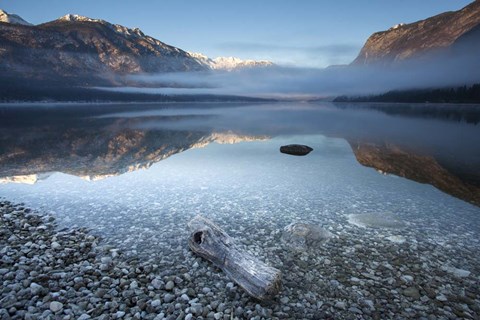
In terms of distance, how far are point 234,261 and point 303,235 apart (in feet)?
13.0

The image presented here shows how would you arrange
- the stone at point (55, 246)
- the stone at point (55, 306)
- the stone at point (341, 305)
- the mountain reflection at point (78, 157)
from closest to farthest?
the stone at point (55, 306) → the stone at point (341, 305) → the stone at point (55, 246) → the mountain reflection at point (78, 157)

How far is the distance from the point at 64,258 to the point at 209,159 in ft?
67.9

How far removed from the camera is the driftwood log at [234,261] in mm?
8297

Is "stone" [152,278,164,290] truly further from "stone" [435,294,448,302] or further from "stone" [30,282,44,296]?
"stone" [435,294,448,302]

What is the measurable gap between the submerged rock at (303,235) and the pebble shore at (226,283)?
0.33 m

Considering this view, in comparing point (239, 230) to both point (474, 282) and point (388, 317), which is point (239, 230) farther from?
point (474, 282)

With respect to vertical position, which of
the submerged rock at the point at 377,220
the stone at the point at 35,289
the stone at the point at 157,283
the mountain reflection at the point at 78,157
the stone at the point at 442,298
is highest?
the stone at the point at 35,289

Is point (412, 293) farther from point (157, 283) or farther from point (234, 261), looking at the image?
point (157, 283)

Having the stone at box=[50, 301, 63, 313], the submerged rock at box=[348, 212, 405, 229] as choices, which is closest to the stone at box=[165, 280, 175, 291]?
the stone at box=[50, 301, 63, 313]

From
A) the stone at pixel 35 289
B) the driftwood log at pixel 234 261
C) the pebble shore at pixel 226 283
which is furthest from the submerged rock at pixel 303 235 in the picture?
the stone at pixel 35 289

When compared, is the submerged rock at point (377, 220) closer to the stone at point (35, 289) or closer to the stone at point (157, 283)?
the stone at point (157, 283)

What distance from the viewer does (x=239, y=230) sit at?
1281 cm

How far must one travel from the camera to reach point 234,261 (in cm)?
919

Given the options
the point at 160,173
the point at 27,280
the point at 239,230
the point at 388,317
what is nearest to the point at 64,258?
the point at 27,280
